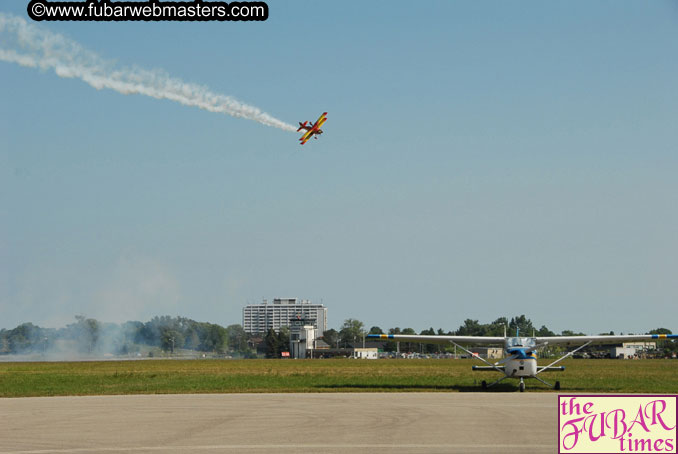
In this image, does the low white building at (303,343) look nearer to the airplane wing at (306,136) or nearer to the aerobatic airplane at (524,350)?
the airplane wing at (306,136)

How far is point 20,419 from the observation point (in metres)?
21.8

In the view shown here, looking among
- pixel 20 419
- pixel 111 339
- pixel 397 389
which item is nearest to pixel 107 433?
pixel 20 419

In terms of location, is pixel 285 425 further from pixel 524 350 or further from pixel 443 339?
pixel 443 339

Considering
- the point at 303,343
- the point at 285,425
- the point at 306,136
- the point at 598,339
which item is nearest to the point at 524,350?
the point at 598,339

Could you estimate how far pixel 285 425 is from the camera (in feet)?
63.6

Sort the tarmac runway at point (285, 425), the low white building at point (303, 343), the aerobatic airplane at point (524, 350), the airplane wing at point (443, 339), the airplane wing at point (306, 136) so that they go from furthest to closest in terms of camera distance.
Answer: the low white building at point (303, 343), the airplane wing at point (306, 136), the airplane wing at point (443, 339), the aerobatic airplane at point (524, 350), the tarmac runway at point (285, 425)

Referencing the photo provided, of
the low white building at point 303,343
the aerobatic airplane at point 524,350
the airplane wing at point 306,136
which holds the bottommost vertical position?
the low white building at point 303,343

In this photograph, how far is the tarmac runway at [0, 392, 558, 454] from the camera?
1569 centimetres

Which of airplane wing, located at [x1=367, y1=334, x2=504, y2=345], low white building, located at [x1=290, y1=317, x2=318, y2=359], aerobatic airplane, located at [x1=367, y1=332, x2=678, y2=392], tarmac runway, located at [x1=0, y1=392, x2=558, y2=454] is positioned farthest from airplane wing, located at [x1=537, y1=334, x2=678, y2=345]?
low white building, located at [x1=290, y1=317, x2=318, y2=359]

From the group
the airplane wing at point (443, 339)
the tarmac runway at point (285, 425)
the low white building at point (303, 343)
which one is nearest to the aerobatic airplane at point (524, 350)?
the airplane wing at point (443, 339)

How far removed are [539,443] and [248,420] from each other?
8.27 m

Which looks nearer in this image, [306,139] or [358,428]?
[358,428]

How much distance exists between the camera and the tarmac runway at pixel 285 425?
1569 centimetres

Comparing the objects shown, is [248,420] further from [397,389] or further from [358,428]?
[397,389]
